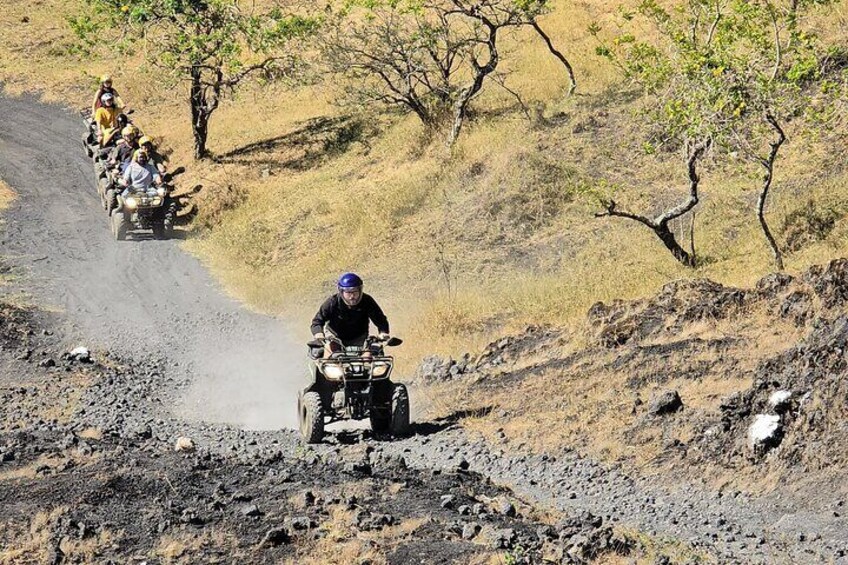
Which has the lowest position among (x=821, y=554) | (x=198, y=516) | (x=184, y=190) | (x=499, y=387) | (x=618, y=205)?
(x=821, y=554)

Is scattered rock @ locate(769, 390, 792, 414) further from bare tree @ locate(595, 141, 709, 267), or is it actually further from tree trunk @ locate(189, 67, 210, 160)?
tree trunk @ locate(189, 67, 210, 160)

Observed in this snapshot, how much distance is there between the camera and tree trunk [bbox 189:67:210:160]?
3422cm

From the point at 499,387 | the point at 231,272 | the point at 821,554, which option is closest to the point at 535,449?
the point at 499,387

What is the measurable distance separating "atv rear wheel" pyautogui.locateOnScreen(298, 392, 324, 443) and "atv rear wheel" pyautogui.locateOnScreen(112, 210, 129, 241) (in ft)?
50.0

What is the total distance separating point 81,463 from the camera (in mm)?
12359

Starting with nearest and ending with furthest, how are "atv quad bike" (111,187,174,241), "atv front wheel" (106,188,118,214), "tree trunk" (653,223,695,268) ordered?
"tree trunk" (653,223,695,268), "atv quad bike" (111,187,174,241), "atv front wheel" (106,188,118,214)

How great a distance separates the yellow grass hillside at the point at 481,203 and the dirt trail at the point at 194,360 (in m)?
1.50

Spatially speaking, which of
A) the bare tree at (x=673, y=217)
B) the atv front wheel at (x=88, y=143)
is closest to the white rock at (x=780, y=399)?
the bare tree at (x=673, y=217)

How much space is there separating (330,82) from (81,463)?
1080 inches

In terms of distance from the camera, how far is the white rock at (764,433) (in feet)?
38.7

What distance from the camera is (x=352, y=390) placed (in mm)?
14477

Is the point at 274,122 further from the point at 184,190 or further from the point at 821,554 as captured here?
the point at 821,554

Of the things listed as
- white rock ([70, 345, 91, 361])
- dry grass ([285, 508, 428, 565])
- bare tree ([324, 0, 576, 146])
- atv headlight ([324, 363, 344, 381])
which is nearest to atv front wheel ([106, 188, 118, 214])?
bare tree ([324, 0, 576, 146])

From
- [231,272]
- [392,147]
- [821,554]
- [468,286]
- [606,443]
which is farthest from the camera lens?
[392,147]
